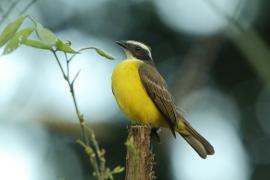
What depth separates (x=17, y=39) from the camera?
2.64 meters

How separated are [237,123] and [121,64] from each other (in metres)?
7.64

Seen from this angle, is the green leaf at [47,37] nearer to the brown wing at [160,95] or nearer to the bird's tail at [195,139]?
the brown wing at [160,95]

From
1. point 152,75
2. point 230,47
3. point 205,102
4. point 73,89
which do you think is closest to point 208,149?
point 152,75

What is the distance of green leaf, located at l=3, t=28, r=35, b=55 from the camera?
2.62m

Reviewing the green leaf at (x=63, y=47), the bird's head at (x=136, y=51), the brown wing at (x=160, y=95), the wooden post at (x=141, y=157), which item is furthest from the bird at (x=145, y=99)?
the green leaf at (x=63, y=47)

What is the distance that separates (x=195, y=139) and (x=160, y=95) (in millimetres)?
441

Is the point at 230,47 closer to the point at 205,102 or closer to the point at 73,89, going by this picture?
the point at 205,102

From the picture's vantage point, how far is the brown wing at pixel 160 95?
5820mm

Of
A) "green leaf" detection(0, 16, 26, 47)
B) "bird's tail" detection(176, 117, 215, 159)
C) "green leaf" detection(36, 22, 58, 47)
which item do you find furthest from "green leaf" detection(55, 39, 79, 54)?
"bird's tail" detection(176, 117, 215, 159)

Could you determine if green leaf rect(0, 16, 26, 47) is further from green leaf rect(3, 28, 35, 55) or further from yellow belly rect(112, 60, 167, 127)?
yellow belly rect(112, 60, 167, 127)

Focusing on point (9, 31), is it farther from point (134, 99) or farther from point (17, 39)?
point (134, 99)

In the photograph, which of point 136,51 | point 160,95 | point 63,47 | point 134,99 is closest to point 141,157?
point 63,47

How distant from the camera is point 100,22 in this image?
13703 millimetres

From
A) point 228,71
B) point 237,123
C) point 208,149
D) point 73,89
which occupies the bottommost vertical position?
point 73,89
